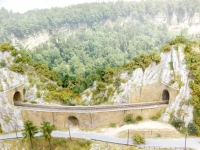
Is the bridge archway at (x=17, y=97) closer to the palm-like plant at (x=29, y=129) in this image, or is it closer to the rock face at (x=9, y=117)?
the rock face at (x=9, y=117)

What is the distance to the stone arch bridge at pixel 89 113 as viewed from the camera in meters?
44.5

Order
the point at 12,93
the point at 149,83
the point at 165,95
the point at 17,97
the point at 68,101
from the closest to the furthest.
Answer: the point at 165,95, the point at 12,93, the point at 149,83, the point at 17,97, the point at 68,101

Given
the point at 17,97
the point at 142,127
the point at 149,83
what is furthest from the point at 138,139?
the point at 17,97

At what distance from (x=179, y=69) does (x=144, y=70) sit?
27.5 ft

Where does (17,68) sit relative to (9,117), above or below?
above

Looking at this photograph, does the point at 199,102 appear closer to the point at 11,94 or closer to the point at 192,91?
the point at 192,91

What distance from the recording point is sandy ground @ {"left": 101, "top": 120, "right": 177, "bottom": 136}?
4264 cm

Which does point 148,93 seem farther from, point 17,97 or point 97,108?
point 17,97

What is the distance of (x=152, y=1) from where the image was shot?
15088cm

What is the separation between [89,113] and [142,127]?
418 inches

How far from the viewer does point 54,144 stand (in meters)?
42.1

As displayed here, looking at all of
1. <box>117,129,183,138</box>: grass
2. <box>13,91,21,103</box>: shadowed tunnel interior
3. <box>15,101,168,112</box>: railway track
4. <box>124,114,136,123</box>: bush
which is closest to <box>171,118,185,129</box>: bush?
<box>117,129,183,138</box>: grass

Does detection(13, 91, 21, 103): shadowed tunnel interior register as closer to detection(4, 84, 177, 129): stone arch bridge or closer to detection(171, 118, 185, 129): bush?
detection(4, 84, 177, 129): stone arch bridge

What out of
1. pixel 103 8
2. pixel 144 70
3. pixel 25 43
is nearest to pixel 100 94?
pixel 144 70
